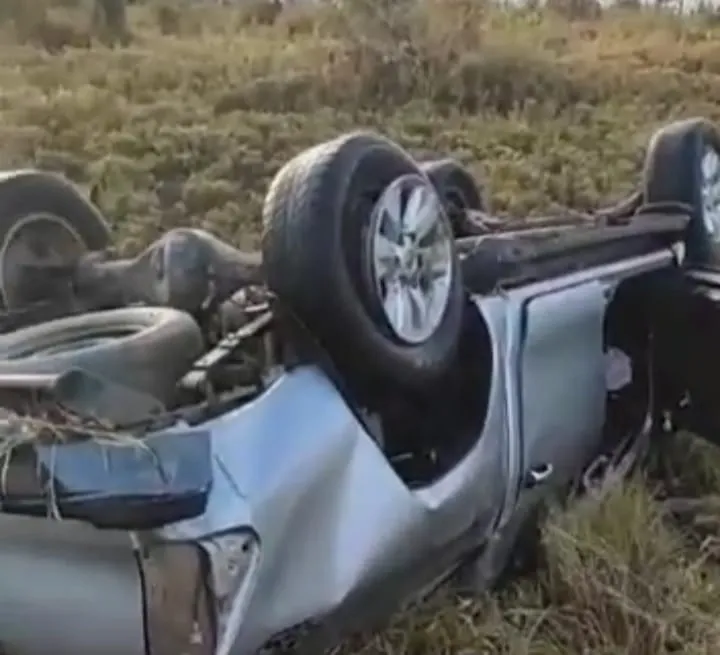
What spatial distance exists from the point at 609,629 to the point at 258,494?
116 cm

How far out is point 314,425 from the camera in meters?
2.75

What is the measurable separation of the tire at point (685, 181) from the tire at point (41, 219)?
62.3 inches

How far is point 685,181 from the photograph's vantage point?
4.47 meters

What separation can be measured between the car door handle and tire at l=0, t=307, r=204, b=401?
2.81 ft

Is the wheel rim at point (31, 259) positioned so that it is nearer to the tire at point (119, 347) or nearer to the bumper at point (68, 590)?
the tire at point (119, 347)

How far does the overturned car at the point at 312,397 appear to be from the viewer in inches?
97.5

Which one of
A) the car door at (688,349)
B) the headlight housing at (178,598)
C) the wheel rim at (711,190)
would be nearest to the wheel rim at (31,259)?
the headlight housing at (178,598)

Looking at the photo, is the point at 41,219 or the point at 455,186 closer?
the point at 41,219

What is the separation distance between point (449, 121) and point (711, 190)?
627 centimetres

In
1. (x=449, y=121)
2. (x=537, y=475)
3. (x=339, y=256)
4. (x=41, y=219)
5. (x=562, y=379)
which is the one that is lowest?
(x=449, y=121)

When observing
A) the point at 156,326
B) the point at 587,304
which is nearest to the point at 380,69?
the point at 587,304

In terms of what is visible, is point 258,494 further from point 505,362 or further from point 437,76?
point 437,76

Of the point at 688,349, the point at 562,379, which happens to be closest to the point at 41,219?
the point at 562,379

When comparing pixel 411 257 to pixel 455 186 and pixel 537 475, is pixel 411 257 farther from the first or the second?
pixel 455 186
